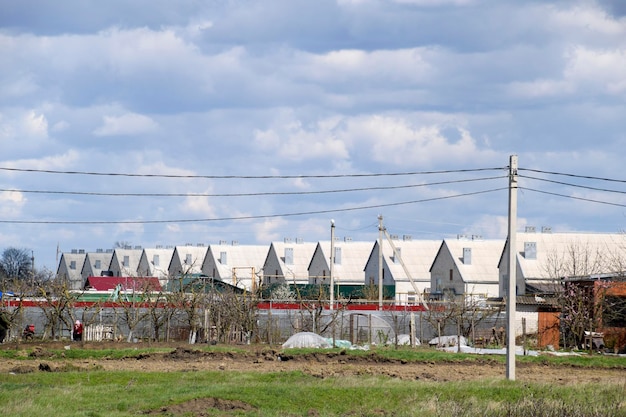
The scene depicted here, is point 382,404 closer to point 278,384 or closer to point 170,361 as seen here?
point 278,384

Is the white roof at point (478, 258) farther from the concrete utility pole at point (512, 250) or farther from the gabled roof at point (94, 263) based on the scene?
the gabled roof at point (94, 263)

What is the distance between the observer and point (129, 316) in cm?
3994

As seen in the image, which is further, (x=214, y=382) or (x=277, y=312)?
(x=277, y=312)

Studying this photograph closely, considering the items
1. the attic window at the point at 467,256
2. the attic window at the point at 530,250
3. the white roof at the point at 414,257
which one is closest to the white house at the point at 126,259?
the white roof at the point at 414,257

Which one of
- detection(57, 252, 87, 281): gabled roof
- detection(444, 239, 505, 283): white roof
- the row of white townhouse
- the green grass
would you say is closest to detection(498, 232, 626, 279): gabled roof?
the row of white townhouse

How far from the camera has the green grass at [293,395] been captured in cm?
1802

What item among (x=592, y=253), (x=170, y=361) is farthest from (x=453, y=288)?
(x=170, y=361)

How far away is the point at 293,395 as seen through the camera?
2030cm

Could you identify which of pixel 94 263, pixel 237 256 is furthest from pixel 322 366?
pixel 94 263

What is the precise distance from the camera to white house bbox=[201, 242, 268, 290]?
91.9 metres

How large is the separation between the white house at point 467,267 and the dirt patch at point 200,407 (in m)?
49.9

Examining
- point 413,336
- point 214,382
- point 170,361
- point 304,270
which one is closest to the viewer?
point 214,382

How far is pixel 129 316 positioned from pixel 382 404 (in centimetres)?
2208

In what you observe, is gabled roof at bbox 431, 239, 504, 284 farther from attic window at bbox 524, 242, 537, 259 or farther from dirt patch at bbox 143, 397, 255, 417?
dirt patch at bbox 143, 397, 255, 417
